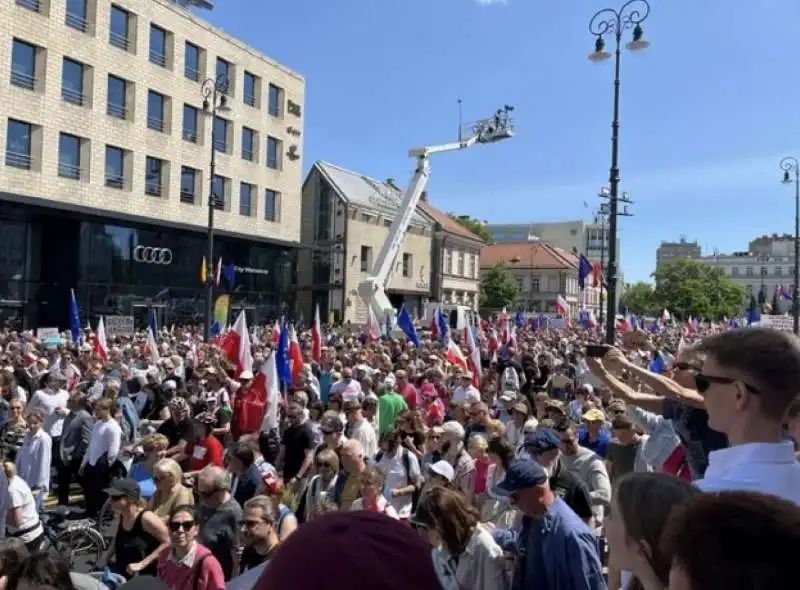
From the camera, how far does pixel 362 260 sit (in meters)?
50.5

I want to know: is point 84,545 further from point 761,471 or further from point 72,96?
point 72,96

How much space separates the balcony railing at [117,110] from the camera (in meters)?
32.0

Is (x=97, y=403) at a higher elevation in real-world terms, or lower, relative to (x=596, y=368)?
lower

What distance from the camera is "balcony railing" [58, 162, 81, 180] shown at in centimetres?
2977

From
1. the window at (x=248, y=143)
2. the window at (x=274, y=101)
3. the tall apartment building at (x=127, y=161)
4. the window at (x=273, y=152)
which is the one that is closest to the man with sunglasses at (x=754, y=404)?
the tall apartment building at (x=127, y=161)

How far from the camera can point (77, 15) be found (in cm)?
3016

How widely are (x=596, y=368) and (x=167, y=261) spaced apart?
33470 mm

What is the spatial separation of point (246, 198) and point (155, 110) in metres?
7.44

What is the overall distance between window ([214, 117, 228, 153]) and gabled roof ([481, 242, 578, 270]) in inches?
2465

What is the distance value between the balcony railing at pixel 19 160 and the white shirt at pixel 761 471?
30.6 meters

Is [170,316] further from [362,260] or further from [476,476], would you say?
[476,476]

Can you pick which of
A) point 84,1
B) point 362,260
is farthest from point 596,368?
point 362,260

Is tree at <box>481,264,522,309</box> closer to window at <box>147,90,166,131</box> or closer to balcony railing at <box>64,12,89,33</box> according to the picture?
window at <box>147,90,166,131</box>

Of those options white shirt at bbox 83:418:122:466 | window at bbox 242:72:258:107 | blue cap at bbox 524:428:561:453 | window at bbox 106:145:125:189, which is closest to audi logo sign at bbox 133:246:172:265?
window at bbox 106:145:125:189
